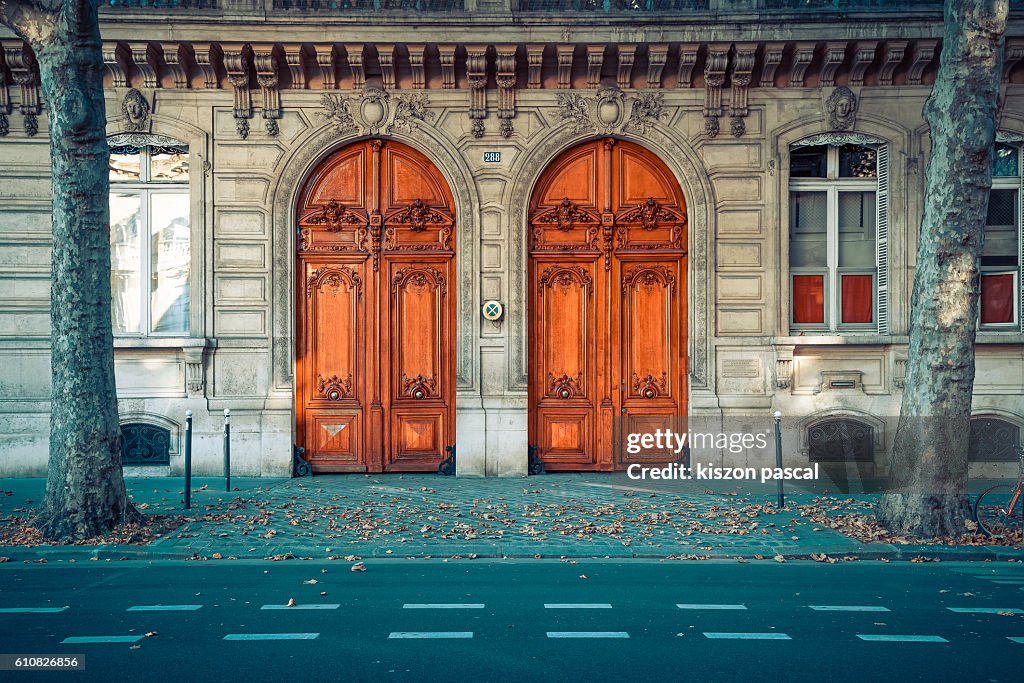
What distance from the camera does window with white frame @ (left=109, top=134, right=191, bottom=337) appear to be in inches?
549

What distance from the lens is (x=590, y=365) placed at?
45.8 feet

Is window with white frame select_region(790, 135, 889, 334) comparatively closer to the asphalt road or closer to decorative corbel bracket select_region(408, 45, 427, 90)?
decorative corbel bracket select_region(408, 45, 427, 90)

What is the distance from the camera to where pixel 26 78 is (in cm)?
1341

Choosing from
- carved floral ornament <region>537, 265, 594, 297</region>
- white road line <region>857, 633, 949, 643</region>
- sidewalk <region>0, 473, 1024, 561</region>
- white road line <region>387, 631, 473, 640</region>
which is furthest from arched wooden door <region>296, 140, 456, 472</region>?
white road line <region>857, 633, 949, 643</region>

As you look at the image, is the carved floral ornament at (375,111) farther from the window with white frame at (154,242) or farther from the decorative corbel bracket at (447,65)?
the window with white frame at (154,242)

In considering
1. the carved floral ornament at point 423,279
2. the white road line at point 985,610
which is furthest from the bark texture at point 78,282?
the white road line at point 985,610

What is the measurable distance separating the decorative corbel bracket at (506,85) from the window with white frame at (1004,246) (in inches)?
300

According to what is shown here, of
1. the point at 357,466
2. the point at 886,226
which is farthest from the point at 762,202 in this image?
the point at 357,466

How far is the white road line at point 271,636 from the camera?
5.87 m

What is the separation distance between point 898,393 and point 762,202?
361 centimetres

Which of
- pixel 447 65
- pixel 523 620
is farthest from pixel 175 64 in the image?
pixel 523 620

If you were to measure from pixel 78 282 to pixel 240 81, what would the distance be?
544 centimetres

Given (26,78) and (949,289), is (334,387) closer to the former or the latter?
(26,78)

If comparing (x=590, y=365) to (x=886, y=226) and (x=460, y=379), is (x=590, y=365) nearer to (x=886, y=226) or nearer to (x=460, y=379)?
(x=460, y=379)
